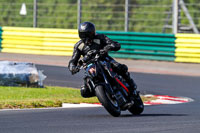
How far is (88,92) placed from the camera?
365 inches

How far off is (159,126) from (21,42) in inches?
666

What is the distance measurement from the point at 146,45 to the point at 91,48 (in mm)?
12888

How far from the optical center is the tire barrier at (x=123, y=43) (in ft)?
70.0

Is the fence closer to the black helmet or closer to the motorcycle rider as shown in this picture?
the motorcycle rider

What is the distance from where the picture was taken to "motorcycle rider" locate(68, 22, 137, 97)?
9305 mm

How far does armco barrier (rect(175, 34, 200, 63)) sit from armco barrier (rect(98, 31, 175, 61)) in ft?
0.75

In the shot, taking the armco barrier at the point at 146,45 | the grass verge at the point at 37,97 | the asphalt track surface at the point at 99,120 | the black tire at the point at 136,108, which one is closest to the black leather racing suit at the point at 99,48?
the black tire at the point at 136,108

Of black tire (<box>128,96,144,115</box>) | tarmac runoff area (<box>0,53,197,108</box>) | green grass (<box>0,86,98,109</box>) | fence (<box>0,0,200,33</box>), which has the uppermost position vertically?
fence (<box>0,0,200,33</box>)

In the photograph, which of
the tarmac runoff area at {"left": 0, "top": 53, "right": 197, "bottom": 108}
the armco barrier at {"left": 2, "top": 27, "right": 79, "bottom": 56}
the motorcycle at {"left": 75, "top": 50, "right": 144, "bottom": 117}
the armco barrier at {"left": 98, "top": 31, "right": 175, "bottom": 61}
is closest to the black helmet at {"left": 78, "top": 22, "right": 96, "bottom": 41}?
the motorcycle at {"left": 75, "top": 50, "right": 144, "bottom": 117}

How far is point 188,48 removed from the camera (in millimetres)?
21203

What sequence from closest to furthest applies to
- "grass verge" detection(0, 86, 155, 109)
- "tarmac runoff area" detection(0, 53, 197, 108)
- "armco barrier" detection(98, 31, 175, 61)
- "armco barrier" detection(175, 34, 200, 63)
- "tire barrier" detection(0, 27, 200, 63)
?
"grass verge" detection(0, 86, 155, 109) < "tarmac runoff area" detection(0, 53, 197, 108) < "armco barrier" detection(175, 34, 200, 63) < "tire barrier" detection(0, 27, 200, 63) < "armco barrier" detection(98, 31, 175, 61)

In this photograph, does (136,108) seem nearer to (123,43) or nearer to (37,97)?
(37,97)

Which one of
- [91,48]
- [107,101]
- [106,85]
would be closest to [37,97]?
[91,48]

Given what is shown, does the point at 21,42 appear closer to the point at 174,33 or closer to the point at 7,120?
the point at 174,33
